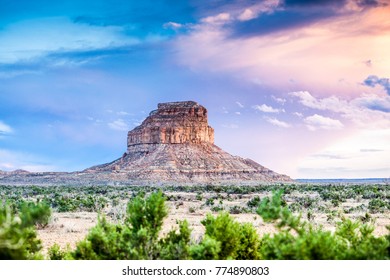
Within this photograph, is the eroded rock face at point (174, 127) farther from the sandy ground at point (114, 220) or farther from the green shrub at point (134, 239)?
the green shrub at point (134, 239)

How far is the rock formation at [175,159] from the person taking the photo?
102519 millimetres

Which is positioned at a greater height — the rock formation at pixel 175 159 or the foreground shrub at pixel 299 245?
the rock formation at pixel 175 159

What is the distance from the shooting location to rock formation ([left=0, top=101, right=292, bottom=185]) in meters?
103

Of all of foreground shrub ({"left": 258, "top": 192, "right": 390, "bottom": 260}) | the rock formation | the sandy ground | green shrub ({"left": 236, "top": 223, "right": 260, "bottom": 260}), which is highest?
the rock formation

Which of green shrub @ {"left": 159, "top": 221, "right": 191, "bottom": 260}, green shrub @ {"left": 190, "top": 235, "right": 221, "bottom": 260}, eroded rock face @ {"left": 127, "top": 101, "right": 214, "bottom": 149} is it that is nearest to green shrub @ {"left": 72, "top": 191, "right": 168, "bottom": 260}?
green shrub @ {"left": 159, "top": 221, "right": 191, "bottom": 260}

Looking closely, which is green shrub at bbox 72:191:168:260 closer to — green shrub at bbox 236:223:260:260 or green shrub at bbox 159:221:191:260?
green shrub at bbox 159:221:191:260

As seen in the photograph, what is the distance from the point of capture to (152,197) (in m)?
7.28

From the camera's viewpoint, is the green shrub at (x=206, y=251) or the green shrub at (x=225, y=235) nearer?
the green shrub at (x=206, y=251)

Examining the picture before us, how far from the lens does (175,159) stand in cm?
11194

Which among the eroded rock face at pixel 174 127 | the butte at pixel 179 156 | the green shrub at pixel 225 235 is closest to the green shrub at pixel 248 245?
the green shrub at pixel 225 235

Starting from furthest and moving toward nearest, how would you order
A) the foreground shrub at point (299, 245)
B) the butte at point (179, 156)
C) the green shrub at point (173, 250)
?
the butte at point (179, 156) < the green shrub at point (173, 250) < the foreground shrub at point (299, 245)

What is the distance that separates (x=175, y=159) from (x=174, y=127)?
38.9ft
